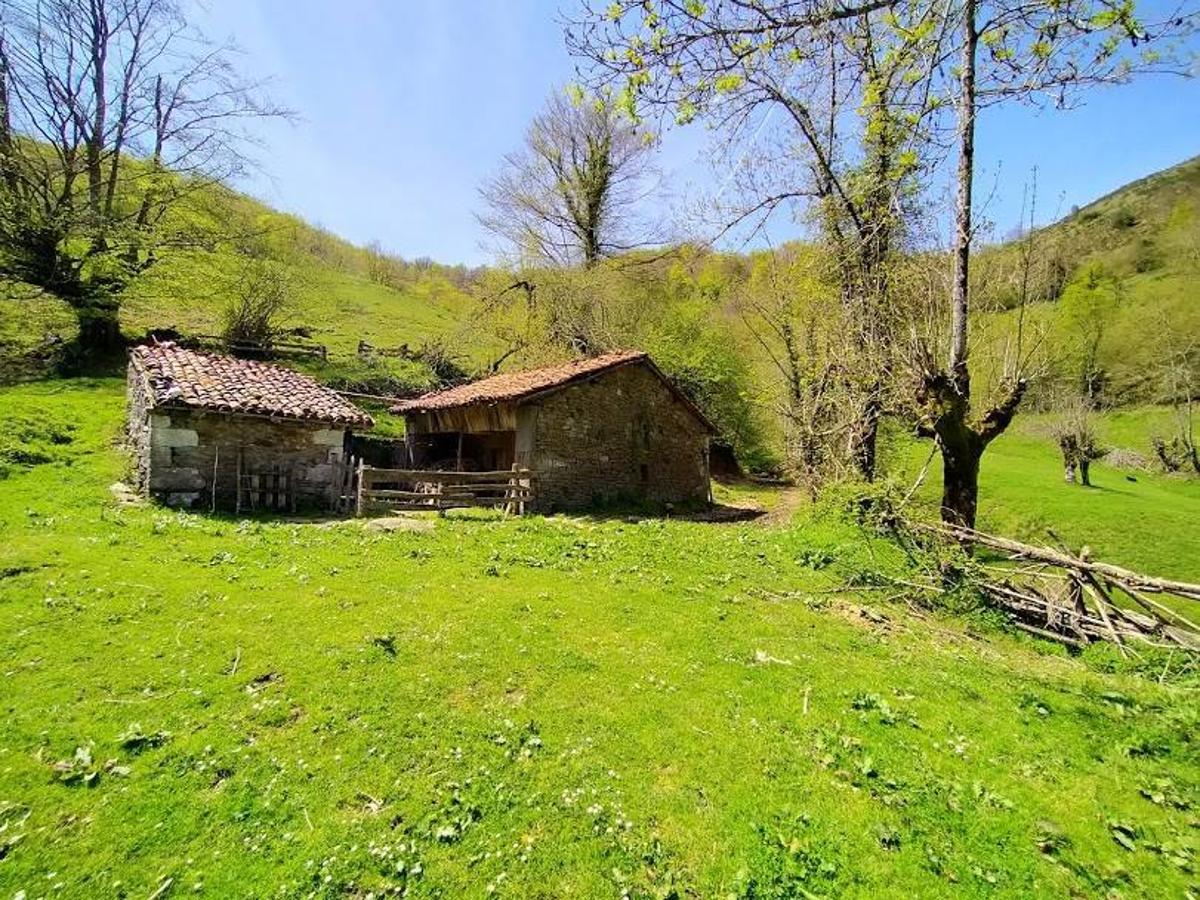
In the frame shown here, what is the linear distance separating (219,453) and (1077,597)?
16.4 metres

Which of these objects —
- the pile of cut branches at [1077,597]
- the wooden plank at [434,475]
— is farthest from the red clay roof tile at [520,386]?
the pile of cut branches at [1077,597]

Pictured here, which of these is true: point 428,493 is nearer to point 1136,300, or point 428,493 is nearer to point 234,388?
point 234,388

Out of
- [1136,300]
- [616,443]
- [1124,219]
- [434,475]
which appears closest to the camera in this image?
[434,475]

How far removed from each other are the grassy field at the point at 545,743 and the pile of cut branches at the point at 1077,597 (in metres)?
0.53

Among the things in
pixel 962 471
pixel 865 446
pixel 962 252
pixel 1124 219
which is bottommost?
pixel 962 471

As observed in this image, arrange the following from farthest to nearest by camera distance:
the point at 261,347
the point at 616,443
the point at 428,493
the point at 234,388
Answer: the point at 261,347 → the point at 616,443 → the point at 428,493 → the point at 234,388

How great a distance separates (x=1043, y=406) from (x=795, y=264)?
1243 inches

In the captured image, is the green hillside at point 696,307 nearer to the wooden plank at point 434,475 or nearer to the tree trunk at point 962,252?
the tree trunk at point 962,252

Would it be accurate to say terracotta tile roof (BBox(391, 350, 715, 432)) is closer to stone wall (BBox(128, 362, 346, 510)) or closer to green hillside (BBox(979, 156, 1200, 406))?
stone wall (BBox(128, 362, 346, 510))

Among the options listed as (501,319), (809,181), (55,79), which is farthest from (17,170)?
(809,181)

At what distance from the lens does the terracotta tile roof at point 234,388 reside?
504 inches

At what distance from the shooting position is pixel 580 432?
18.3 meters

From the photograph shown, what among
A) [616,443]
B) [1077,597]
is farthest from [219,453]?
[1077,597]

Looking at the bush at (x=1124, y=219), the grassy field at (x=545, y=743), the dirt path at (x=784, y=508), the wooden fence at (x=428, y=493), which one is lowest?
the grassy field at (x=545, y=743)
